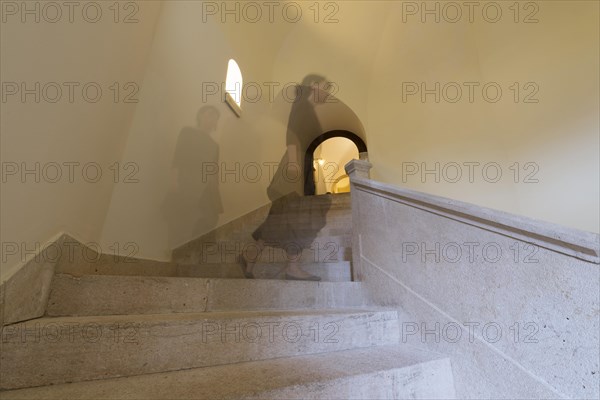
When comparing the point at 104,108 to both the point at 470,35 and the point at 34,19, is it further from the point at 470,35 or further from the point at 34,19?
the point at 470,35

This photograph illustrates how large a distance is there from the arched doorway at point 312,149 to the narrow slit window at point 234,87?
10.3ft

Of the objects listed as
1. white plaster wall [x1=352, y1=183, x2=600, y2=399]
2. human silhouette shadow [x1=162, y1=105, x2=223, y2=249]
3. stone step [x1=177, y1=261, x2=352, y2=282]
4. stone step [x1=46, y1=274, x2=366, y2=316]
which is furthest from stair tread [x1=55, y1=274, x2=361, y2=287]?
human silhouette shadow [x1=162, y1=105, x2=223, y2=249]

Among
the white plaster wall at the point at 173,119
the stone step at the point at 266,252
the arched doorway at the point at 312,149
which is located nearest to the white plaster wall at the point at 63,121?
the white plaster wall at the point at 173,119

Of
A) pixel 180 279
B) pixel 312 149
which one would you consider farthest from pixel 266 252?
pixel 312 149

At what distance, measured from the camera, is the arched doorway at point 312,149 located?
6250 millimetres

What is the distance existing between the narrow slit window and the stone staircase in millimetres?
1966

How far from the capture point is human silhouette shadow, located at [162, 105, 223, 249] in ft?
7.56

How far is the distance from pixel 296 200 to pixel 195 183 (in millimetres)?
2091

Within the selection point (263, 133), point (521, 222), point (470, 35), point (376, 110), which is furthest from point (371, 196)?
point (470, 35)

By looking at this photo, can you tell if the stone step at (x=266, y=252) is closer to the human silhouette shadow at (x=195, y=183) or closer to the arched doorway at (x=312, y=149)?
the human silhouette shadow at (x=195, y=183)

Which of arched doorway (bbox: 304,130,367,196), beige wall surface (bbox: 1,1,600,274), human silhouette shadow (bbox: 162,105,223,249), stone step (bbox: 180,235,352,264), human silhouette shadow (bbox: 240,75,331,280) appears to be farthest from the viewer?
arched doorway (bbox: 304,130,367,196)

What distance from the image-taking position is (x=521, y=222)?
0.99 meters

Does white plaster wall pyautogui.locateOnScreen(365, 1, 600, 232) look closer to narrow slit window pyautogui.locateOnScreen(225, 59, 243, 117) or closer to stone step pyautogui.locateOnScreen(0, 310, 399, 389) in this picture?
narrow slit window pyautogui.locateOnScreen(225, 59, 243, 117)

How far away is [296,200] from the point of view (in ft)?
14.6
